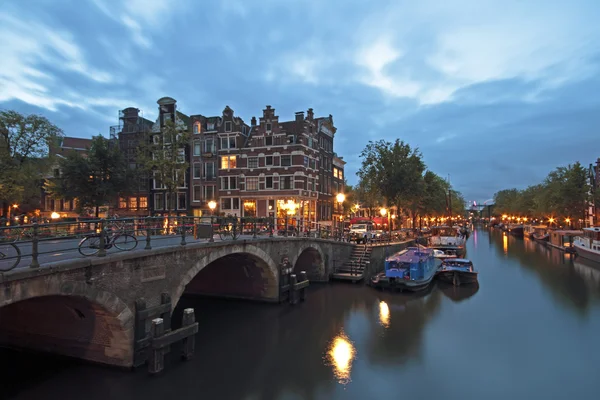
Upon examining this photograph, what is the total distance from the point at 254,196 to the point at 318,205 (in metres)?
8.84

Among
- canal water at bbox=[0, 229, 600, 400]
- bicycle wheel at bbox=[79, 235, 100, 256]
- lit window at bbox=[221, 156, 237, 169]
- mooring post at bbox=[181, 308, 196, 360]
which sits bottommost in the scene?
canal water at bbox=[0, 229, 600, 400]

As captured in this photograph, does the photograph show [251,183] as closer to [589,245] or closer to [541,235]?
[589,245]

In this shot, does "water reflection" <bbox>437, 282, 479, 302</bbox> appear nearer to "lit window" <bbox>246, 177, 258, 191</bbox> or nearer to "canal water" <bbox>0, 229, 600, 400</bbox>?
"canal water" <bbox>0, 229, 600, 400</bbox>

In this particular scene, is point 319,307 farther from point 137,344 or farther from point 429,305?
point 137,344

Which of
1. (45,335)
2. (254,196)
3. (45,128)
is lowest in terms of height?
(45,335)

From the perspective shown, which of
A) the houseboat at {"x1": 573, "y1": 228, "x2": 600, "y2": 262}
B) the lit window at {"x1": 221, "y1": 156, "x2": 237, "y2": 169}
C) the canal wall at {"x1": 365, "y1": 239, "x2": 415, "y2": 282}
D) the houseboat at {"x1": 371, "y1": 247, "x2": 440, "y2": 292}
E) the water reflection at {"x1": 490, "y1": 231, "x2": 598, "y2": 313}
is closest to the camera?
the water reflection at {"x1": 490, "y1": 231, "x2": 598, "y2": 313}

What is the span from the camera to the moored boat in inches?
1166

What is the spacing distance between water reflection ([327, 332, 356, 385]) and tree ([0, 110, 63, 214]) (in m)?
26.8

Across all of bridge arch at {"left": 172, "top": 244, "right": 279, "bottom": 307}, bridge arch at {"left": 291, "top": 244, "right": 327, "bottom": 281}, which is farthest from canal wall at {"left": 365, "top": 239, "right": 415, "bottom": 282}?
bridge arch at {"left": 172, "top": 244, "right": 279, "bottom": 307}

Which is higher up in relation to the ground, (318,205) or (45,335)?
(318,205)

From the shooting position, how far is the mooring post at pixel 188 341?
14266 millimetres

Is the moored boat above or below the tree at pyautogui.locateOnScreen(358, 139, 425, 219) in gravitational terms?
below

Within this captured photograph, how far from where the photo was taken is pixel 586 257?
143 ft

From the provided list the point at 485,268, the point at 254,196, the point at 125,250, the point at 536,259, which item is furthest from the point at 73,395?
the point at 536,259
